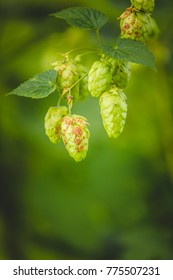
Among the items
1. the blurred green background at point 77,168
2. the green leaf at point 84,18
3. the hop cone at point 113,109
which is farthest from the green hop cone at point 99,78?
the blurred green background at point 77,168

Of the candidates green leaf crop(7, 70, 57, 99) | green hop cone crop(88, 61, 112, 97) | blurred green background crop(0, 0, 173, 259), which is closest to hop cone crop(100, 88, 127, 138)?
green hop cone crop(88, 61, 112, 97)

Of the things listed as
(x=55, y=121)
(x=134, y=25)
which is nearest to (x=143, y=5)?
(x=134, y=25)

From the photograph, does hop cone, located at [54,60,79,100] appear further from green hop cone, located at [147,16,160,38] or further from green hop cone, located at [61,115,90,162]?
green hop cone, located at [147,16,160,38]

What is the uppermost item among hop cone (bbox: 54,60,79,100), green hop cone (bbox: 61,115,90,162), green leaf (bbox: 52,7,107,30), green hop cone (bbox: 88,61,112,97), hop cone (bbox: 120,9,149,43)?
green leaf (bbox: 52,7,107,30)

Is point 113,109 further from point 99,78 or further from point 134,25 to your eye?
point 134,25

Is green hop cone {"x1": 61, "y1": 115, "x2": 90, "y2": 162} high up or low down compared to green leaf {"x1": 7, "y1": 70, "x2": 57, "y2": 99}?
down

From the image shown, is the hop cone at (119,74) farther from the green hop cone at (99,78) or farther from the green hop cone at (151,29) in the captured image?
the green hop cone at (151,29)
